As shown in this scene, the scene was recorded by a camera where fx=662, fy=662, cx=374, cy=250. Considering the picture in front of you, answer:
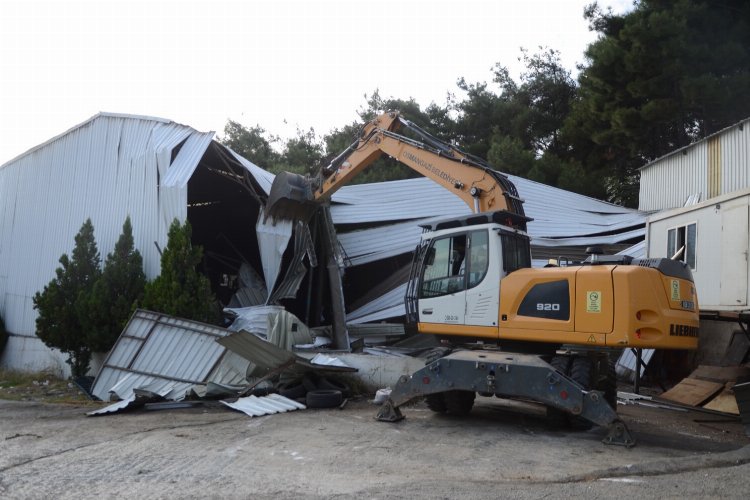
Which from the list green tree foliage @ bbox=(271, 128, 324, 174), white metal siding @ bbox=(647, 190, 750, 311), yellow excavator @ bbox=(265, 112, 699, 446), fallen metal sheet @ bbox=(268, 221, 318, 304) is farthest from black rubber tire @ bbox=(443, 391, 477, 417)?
green tree foliage @ bbox=(271, 128, 324, 174)

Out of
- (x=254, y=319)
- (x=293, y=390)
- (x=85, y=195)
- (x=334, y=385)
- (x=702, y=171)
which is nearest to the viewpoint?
(x=293, y=390)

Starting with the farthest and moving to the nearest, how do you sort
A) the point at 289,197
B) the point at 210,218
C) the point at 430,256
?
the point at 210,218 < the point at 289,197 < the point at 430,256

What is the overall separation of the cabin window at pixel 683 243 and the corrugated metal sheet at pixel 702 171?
366 centimetres

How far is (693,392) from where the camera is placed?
11.4 metres

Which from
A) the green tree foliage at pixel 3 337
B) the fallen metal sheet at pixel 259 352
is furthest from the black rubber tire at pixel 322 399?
the green tree foliage at pixel 3 337

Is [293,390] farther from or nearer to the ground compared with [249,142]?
nearer to the ground

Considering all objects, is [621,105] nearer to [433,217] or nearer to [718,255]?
[433,217]

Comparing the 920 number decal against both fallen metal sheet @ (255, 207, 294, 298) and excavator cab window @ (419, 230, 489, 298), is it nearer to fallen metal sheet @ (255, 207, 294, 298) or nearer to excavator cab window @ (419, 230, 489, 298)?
excavator cab window @ (419, 230, 489, 298)

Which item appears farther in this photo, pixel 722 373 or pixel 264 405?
pixel 722 373

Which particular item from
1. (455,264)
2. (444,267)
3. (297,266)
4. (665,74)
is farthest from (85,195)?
(665,74)

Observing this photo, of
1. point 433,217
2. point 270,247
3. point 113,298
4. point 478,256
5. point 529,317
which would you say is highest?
point 433,217

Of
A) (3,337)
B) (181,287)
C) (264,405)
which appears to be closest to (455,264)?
(264,405)

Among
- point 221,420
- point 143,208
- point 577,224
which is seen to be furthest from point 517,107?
point 221,420

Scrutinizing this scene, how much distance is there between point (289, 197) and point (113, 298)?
14.9 feet
